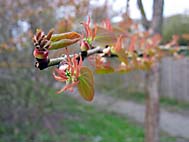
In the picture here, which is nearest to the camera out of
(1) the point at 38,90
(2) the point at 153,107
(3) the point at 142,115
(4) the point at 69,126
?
(2) the point at 153,107

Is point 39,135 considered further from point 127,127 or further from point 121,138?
point 127,127

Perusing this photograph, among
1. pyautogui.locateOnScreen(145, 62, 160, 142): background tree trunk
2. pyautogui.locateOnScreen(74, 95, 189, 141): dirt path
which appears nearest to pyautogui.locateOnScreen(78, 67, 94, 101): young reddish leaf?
pyautogui.locateOnScreen(145, 62, 160, 142): background tree trunk

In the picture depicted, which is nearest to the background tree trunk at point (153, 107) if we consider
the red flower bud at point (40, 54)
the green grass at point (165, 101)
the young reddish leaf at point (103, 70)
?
the young reddish leaf at point (103, 70)

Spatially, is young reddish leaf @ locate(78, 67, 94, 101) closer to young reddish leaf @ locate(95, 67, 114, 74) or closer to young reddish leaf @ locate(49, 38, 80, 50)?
young reddish leaf @ locate(49, 38, 80, 50)

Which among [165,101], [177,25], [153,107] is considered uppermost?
[177,25]

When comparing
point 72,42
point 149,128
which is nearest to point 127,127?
point 149,128

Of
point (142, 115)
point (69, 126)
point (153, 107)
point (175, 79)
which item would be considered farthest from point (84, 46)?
point (175, 79)

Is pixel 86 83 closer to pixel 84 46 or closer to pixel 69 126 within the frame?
pixel 84 46
